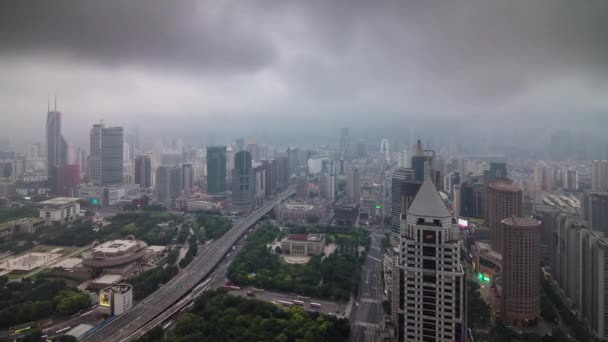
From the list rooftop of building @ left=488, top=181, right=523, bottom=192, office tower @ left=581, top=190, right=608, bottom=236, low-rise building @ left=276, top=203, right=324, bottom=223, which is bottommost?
low-rise building @ left=276, top=203, right=324, bottom=223

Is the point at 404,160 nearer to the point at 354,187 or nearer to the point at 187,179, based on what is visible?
the point at 354,187

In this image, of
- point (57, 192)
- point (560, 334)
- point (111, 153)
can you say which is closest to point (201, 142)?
point (111, 153)

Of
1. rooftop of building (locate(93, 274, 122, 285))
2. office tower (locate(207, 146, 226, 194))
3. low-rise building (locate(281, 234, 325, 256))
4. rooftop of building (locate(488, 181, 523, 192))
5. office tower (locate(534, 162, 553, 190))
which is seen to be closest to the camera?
rooftop of building (locate(93, 274, 122, 285))

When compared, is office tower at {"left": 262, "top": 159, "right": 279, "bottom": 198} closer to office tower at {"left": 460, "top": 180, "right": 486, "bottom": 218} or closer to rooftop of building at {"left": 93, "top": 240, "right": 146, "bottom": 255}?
office tower at {"left": 460, "top": 180, "right": 486, "bottom": 218}

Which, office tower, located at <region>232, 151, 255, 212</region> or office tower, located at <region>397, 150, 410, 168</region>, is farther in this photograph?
office tower, located at <region>232, 151, 255, 212</region>

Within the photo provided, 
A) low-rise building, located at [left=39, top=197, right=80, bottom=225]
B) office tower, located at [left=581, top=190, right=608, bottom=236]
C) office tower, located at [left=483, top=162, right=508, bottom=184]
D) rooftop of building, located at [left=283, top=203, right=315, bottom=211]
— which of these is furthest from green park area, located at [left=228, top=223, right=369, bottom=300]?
low-rise building, located at [left=39, top=197, right=80, bottom=225]

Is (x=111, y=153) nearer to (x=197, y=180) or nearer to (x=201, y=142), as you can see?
(x=197, y=180)
